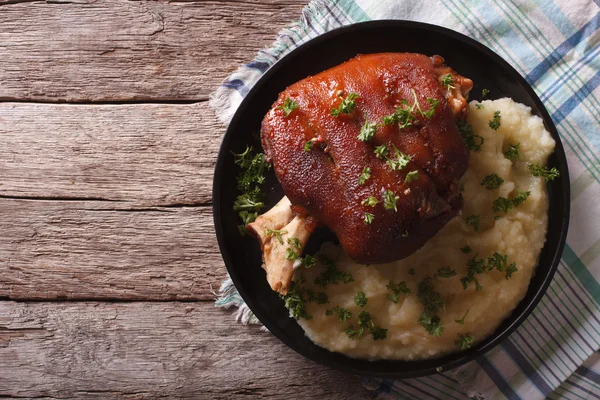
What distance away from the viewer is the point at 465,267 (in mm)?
2990

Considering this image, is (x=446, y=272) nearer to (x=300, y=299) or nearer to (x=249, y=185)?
(x=300, y=299)

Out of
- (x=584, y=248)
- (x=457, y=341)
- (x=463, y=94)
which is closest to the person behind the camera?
(x=463, y=94)

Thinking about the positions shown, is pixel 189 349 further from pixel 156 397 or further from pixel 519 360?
pixel 519 360

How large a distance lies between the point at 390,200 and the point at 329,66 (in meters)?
1.07

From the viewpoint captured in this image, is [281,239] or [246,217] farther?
[246,217]

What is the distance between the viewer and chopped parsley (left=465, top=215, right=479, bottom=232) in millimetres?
2928

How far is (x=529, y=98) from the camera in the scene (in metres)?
3.07

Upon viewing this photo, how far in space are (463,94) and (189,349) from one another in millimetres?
2255

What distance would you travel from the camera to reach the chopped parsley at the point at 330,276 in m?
3.04

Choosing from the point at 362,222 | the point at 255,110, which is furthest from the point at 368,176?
the point at 255,110

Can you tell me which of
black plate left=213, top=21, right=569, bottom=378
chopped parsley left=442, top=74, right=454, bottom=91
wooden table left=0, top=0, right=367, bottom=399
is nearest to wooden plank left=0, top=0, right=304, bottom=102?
wooden table left=0, top=0, right=367, bottom=399

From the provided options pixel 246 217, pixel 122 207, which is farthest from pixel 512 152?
pixel 122 207

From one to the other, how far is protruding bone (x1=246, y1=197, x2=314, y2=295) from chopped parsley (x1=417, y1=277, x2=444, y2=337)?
26.5 inches

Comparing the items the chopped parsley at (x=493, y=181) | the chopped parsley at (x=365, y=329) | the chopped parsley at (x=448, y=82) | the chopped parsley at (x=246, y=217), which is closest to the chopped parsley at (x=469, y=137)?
the chopped parsley at (x=493, y=181)
